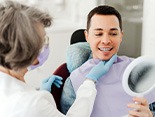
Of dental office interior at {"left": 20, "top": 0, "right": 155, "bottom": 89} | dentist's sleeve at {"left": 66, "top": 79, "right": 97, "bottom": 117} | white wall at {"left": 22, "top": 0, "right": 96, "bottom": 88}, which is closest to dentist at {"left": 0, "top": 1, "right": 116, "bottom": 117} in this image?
dentist's sleeve at {"left": 66, "top": 79, "right": 97, "bottom": 117}

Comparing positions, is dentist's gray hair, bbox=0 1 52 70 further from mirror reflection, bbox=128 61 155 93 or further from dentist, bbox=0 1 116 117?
mirror reflection, bbox=128 61 155 93

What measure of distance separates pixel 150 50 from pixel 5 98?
6.73ft

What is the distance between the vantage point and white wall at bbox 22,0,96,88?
343cm

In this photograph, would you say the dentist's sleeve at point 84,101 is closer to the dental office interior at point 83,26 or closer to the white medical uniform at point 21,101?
the white medical uniform at point 21,101

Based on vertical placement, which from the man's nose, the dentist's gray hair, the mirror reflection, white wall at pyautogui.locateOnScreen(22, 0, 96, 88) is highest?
the dentist's gray hair

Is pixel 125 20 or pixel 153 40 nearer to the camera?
pixel 153 40

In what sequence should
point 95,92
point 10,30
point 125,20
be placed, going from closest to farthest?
point 10,30, point 95,92, point 125,20

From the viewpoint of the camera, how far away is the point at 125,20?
9.77ft

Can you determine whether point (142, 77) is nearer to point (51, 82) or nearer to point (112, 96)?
point (112, 96)

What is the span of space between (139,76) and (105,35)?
13.6 inches

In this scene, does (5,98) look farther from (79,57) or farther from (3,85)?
(79,57)

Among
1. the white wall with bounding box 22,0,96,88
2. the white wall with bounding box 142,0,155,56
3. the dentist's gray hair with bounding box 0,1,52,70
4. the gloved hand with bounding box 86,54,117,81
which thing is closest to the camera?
the dentist's gray hair with bounding box 0,1,52,70

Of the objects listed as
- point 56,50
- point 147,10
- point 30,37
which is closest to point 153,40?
point 147,10

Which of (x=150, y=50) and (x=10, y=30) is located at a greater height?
(x=10, y=30)
